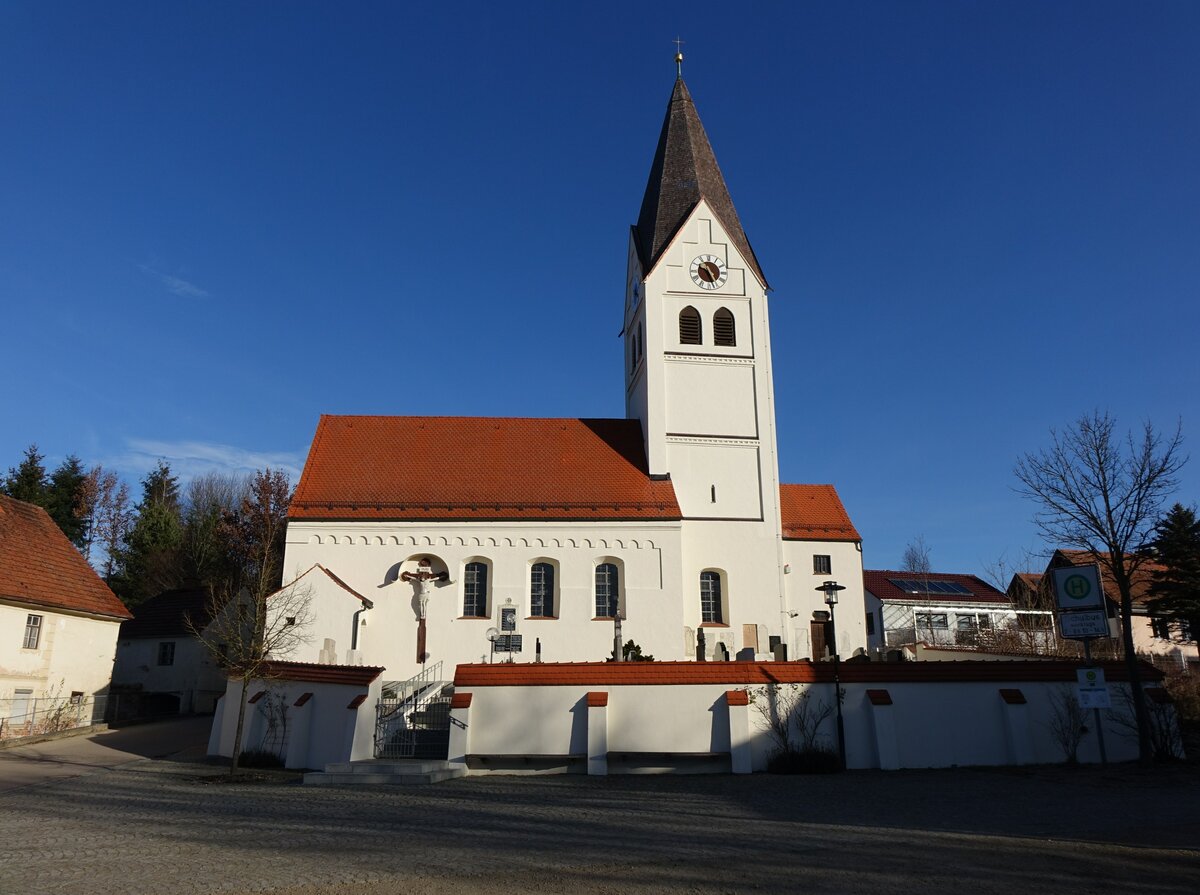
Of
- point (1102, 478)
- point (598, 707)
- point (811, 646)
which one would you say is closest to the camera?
point (598, 707)

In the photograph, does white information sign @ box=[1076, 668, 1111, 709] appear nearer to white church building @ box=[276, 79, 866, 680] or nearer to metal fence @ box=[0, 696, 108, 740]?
white church building @ box=[276, 79, 866, 680]

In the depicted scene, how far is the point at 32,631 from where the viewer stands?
27.3 m

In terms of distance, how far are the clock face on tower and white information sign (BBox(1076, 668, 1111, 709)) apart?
18651 millimetres

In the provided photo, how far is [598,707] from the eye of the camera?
61.9 feet

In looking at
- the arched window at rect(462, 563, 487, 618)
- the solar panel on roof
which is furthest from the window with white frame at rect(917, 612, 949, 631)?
the arched window at rect(462, 563, 487, 618)

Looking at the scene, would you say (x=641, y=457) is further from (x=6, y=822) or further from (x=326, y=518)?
(x=6, y=822)

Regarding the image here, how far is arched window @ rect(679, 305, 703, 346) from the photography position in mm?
32312

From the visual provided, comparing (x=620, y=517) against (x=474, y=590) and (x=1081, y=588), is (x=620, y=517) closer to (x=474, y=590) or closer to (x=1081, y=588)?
(x=474, y=590)

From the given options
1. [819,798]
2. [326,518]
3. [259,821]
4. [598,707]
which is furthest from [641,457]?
[259,821]

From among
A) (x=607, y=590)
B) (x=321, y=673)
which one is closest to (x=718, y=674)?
(x=321, y=673)

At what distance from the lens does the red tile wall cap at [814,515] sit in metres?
32.2

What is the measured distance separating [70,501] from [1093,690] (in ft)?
165

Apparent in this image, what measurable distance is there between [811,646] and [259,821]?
21.4 metres

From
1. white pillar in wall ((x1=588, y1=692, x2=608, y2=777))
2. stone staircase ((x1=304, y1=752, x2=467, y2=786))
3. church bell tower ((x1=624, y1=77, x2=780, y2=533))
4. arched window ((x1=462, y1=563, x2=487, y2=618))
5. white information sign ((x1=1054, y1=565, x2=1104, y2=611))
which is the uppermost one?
church bell tower ((x1=624, y1=77, x2=780, y2=533))
